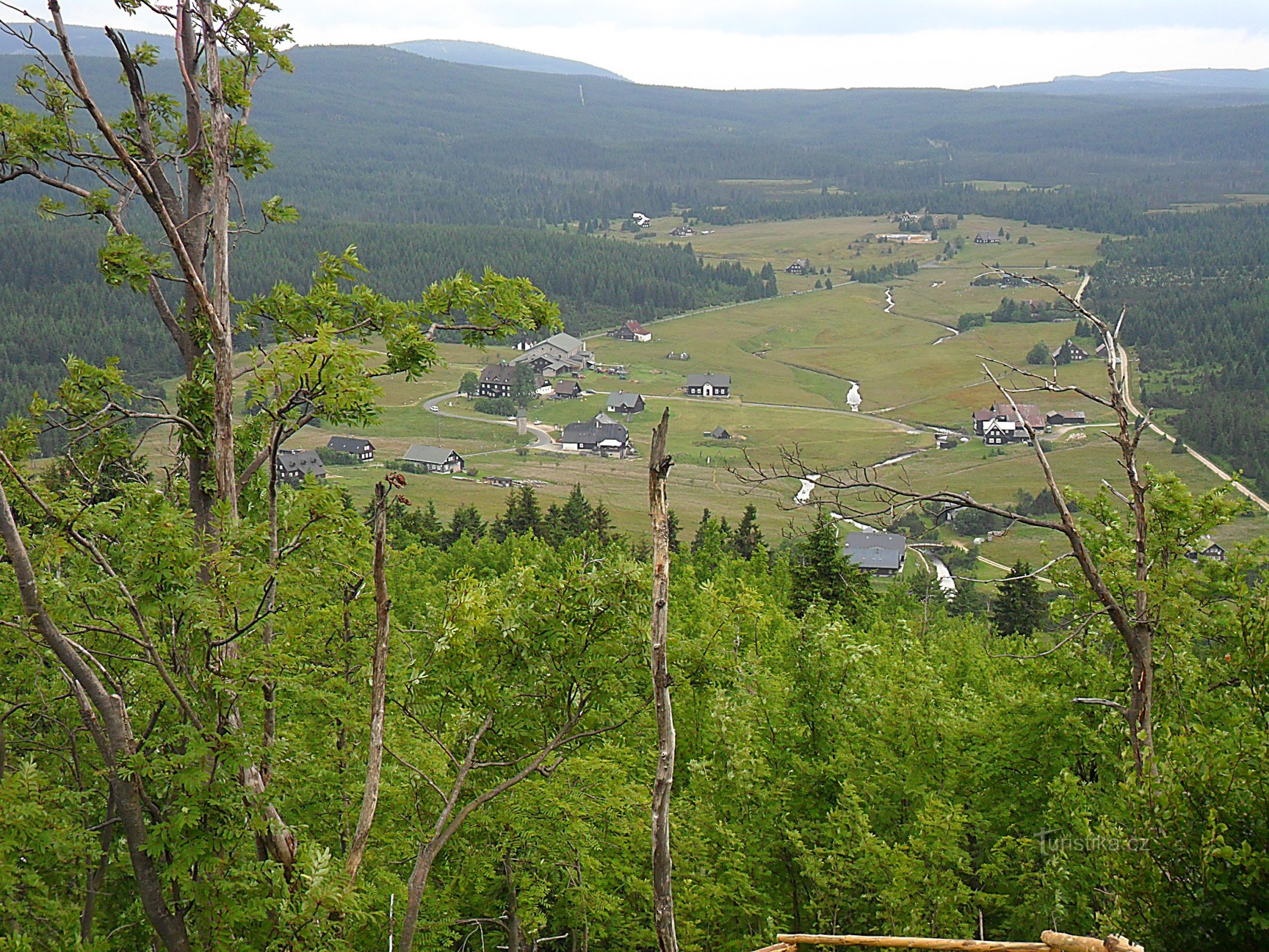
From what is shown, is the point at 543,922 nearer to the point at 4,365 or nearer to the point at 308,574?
the point at 308,574

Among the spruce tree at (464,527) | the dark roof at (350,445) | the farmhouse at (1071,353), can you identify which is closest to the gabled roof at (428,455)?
the dark roof at (350,445)

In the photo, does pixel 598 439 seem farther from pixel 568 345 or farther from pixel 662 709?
pixel 662 709

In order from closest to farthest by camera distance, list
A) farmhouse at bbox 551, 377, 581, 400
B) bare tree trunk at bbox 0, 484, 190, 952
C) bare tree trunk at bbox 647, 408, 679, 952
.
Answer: bare tree trunk at bbox 0, 484, 190, 952
bare tree trunk at bbox 647, 408, 679, 952
farmhouse at bbox 551, 377, 581, 400

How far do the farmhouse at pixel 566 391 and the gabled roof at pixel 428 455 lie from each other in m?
34.5

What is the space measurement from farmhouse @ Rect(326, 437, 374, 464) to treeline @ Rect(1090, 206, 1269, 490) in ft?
269

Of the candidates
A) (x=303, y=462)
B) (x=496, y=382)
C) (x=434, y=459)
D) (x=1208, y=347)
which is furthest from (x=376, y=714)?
(x=1208, y=347)

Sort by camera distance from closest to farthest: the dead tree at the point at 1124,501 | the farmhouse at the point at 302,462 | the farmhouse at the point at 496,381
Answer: the dead tree at the point at 1124,501, the farmhouse at the point at 302,462, the farmhouse at the point at 496,381

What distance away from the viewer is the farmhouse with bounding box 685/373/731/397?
141125mm

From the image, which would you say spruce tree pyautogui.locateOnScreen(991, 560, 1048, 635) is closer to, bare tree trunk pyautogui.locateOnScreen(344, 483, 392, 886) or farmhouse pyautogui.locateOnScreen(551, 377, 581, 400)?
bare tree trunk pyautogui.locateOnScreen(344, 483, 392, 886)

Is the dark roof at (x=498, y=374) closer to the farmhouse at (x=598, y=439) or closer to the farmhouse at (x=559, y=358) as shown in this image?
the farmhouse at (x=559, y=358)

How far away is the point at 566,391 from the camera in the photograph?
142 m

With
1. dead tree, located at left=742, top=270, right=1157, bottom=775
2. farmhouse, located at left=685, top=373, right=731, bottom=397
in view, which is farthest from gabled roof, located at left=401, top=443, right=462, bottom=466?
dead tree, located at left=742, top=270, right=1157, bottom=775

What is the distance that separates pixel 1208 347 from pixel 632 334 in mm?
83564

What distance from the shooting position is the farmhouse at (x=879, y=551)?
78.6 meters
